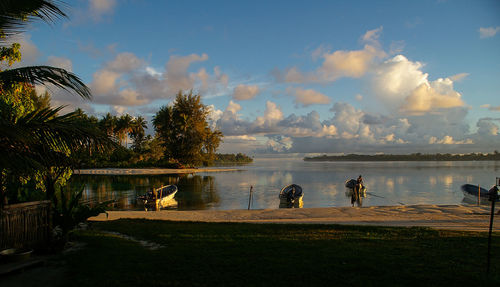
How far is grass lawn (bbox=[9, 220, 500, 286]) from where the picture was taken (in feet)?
17.2

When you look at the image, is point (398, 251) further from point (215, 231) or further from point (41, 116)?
point (41, 116)

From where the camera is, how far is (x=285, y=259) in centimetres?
642

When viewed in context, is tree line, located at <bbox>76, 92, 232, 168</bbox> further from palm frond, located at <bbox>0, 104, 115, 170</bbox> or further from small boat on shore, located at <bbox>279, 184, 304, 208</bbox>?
palm frond, located at <bbox>0, 104, 115, 170</bbox>

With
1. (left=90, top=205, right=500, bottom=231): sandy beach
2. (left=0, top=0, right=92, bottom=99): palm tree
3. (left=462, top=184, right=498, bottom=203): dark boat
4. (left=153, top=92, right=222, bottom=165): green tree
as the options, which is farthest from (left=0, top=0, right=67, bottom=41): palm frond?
(left=153, top=92, right=222, bottom=165): green tree

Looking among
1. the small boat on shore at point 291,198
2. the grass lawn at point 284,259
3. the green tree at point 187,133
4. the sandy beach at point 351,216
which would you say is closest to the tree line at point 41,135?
the grass lawn at point 284,259

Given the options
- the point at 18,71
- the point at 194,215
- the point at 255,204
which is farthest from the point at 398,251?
the point at 255,204

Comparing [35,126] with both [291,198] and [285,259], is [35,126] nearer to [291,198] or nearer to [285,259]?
[285,259]

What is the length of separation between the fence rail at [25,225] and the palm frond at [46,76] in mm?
2554

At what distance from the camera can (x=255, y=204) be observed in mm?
26719

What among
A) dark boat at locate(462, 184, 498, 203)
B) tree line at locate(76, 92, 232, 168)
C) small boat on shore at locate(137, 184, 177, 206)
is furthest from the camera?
tree line at locate(76, 92, 232, 168)

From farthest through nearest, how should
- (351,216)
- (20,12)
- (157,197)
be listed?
(157,197), (351,216), (20,12)

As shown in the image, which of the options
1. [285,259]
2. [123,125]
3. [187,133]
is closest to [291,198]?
[285,259]

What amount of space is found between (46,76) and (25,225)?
3215 mm

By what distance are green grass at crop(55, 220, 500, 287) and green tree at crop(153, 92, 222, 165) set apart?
58.9 metres
